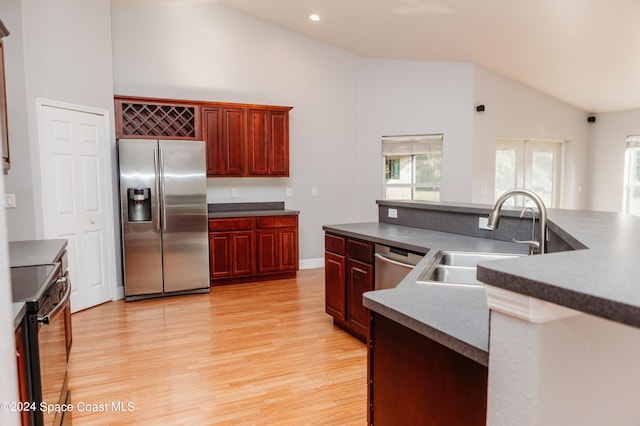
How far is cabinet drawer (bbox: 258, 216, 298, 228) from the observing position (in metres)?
5.23

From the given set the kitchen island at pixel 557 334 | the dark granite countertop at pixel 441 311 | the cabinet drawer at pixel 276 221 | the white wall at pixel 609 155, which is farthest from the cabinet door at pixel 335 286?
the white wall at pixel 609 155

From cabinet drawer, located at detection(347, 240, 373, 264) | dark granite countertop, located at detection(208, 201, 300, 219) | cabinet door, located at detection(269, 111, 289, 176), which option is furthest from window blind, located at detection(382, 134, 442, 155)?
cabinet drawer, located at detection(347, 240, 373, 264)

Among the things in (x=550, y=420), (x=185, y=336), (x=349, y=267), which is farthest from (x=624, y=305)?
(x=185, y=336)

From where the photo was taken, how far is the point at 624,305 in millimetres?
668

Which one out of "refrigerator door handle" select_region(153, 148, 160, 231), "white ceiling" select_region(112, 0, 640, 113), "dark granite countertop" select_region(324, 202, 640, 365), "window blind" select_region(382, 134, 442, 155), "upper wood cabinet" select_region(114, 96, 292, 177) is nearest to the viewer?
"dark granite countertop" select_region(324, 202, 640, 365)

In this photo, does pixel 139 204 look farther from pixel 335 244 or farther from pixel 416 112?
pixel 416 112

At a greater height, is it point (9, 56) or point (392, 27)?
point (392, 27)

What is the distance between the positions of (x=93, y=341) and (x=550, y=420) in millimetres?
3519

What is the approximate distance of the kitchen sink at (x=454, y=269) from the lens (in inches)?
74.4

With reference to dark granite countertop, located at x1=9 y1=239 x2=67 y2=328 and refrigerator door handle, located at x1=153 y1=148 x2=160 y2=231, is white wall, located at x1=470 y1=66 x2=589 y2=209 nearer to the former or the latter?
refrigerator door handle, located at x1=153 y1=148 x2=160 y2=231

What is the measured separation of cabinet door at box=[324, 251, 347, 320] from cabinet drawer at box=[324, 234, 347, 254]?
40mm

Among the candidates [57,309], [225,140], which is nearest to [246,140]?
[225,140]

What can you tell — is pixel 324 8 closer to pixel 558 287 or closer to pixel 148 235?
pixel 148 235

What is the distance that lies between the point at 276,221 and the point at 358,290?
231 cm
